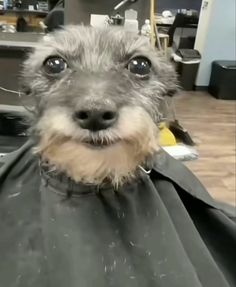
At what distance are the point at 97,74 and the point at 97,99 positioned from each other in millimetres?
120

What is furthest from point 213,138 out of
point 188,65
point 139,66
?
Answer: point 139,66

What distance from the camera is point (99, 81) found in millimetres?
742

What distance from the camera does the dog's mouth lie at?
2.29 feet

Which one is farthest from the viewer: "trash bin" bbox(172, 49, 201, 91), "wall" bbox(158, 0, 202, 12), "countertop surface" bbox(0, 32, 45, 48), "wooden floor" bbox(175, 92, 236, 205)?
"wall" bbox(158, 0, 202, 12)

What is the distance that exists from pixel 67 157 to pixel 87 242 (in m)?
0.16

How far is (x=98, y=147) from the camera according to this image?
0.71m

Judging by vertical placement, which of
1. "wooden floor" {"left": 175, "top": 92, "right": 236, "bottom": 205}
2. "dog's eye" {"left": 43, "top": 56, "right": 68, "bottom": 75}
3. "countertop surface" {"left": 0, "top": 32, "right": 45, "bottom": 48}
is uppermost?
"dog's eye" {"left": 43, "top": 56, "right": 68, "bottom": 75}

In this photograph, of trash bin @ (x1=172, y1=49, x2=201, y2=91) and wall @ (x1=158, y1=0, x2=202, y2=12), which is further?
wall @ (x1=158, y1=0, x2=202, y2=12)

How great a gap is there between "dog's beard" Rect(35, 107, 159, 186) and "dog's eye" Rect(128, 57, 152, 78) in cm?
14

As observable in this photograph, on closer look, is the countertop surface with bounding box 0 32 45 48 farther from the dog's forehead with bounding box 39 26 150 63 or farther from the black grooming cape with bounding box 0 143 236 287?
the black grooming cape with bounding box 0 143 236 287

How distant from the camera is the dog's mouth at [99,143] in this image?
0.70 metres

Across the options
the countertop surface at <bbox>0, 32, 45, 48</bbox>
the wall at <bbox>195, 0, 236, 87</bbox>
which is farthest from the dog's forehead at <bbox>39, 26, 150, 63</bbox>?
the wall at <bbox>195, 0, 236, 87</bbox>

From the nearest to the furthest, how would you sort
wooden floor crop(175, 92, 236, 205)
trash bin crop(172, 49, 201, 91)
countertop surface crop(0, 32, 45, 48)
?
countertop surface crop(0, 32, 45, 48)
wooden floor crop(175, 92, 236, 205)
trash bin crop(172, 49, 201, 91)

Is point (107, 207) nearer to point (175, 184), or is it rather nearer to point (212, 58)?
point (175, 184)
